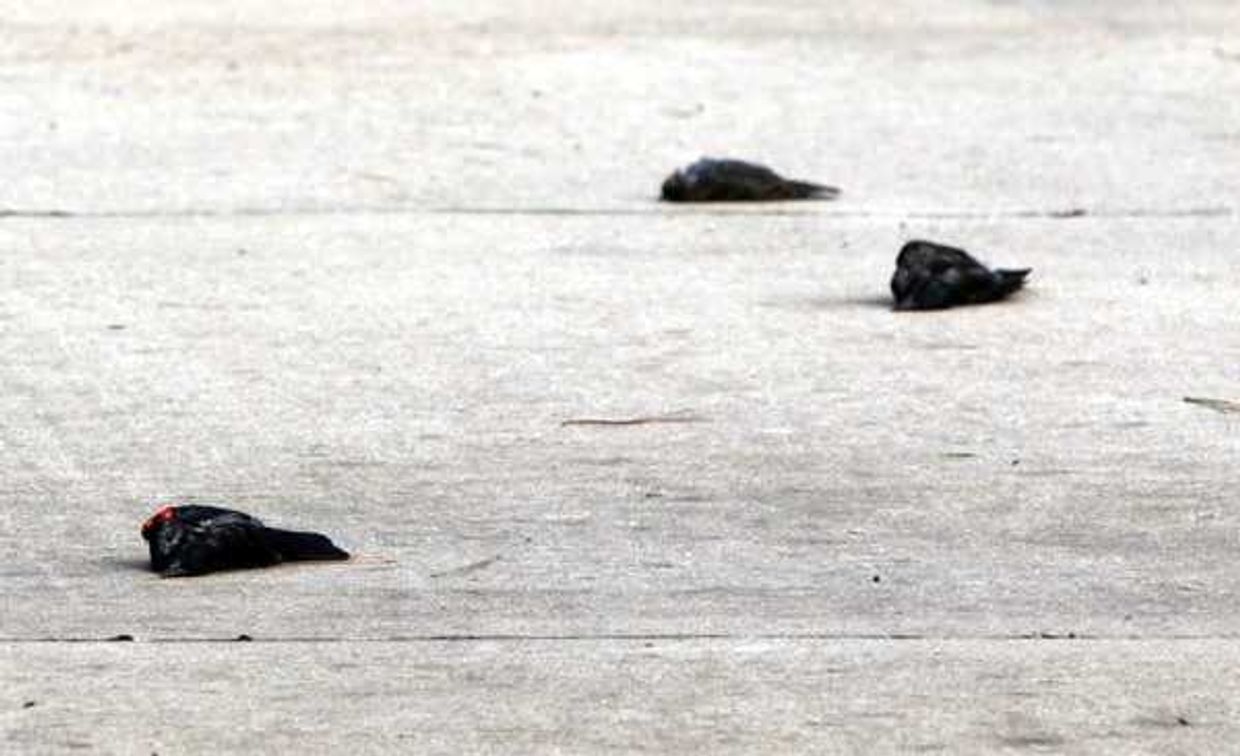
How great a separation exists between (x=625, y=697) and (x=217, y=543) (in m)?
1.09

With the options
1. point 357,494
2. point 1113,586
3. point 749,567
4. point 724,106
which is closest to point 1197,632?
point 1113,586

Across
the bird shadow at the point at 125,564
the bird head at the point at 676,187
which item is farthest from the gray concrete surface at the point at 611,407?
the bird head at the point at 676,187

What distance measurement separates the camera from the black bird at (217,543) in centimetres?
564

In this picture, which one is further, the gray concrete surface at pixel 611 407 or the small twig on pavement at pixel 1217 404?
the small twig on pavement at pixel 1217 404

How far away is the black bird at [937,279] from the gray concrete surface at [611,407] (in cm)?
7

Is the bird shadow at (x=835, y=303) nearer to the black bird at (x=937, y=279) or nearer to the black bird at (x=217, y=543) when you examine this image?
the black bird at (x=937, y=279)

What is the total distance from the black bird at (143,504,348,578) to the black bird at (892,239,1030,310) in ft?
9.09

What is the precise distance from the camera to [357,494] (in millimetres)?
6254

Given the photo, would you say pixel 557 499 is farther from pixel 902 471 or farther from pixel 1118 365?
pixel 1118 365

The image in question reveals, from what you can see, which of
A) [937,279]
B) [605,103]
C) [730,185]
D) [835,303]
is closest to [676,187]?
[730,185]

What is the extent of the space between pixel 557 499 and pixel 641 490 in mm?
181

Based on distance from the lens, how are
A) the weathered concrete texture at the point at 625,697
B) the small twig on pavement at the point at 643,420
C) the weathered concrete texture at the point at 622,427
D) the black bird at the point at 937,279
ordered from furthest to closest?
the black bird at the point at 937,279 → the small twig on pavement at the point at 643,420 → the weathered concrete texture at the point at 622,427 → the weathered concrete texture at the point at 625,697

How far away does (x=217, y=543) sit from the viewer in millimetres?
5676

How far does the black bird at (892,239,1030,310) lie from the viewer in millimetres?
8219
